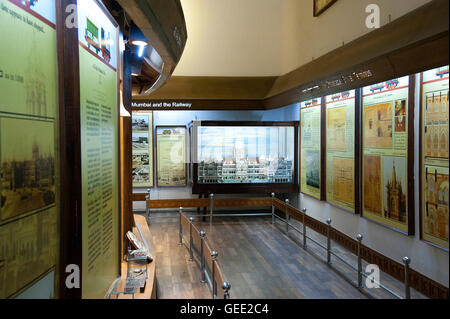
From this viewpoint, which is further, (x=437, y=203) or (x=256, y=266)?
(x=256, y=266)

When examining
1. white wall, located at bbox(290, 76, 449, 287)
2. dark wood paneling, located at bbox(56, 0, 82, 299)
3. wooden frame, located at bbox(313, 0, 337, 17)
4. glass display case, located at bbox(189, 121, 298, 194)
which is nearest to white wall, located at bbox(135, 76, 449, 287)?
white wall, located at bbox(290, 76, 449, 287)

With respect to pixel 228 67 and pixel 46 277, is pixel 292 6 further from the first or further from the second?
pixel 46 277

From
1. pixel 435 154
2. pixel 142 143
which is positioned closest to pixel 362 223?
pixel 435 154

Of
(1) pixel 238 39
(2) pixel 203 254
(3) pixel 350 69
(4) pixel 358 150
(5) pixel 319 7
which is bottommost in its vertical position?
(2) pixel 203 254

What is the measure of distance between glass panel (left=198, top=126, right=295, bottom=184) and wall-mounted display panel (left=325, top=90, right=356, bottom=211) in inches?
99.2

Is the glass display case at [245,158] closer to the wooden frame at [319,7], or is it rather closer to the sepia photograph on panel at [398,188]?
the wooden frame at [319,7]

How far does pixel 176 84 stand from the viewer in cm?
626

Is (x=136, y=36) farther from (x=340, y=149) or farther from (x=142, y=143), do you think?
(x=142, y=143)

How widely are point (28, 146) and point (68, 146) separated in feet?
0.81

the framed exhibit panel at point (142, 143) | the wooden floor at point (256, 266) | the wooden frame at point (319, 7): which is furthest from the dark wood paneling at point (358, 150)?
the framed exhibit panel at point (142, 143)

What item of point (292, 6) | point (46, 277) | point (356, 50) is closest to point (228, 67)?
point (292, 6)

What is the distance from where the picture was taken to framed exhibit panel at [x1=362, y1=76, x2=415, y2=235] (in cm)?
135

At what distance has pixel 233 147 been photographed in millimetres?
6695
